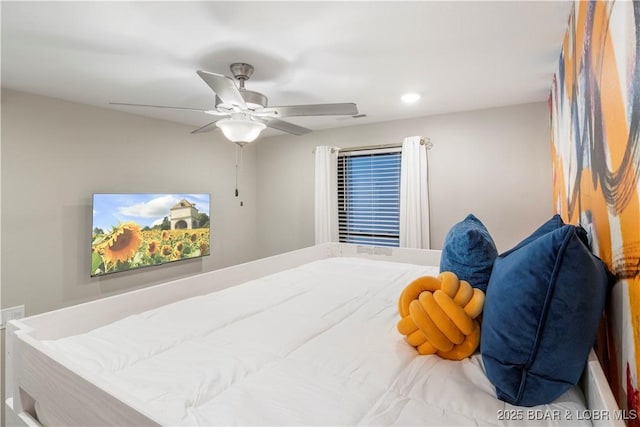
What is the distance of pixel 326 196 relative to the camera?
154 inches

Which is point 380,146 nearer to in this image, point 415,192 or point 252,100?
point 415,192

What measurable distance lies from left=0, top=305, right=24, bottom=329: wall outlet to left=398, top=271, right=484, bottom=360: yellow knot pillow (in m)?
2.94

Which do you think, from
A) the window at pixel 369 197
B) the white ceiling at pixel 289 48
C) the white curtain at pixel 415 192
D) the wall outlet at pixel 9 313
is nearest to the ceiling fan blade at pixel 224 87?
the white ceiling at pixel 289 48

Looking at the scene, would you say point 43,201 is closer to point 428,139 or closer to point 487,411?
point 487,411

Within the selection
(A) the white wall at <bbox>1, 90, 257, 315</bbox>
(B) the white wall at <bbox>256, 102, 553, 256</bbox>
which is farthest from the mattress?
(B) the white wall at <bbox>256, 102, 553, 256</bbox>

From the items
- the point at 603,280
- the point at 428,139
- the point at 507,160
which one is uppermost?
the point at 428,139

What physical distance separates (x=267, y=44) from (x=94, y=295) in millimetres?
2672

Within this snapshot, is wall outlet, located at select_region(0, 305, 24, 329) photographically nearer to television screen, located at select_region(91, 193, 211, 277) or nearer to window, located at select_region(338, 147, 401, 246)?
television screen, located at select_region(91, 193, 211, 277)

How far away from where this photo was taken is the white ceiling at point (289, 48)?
1448 millimetres

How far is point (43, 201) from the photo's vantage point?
8.31 feet

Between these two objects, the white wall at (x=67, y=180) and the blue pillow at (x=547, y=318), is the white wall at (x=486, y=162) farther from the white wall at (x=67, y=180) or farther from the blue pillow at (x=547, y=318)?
the blue pillow at (x=547, y=318)

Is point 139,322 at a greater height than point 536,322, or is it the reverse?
point 536,322

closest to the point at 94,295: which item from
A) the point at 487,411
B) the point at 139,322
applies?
the point at 139,322

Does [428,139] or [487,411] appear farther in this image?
[428,139]
